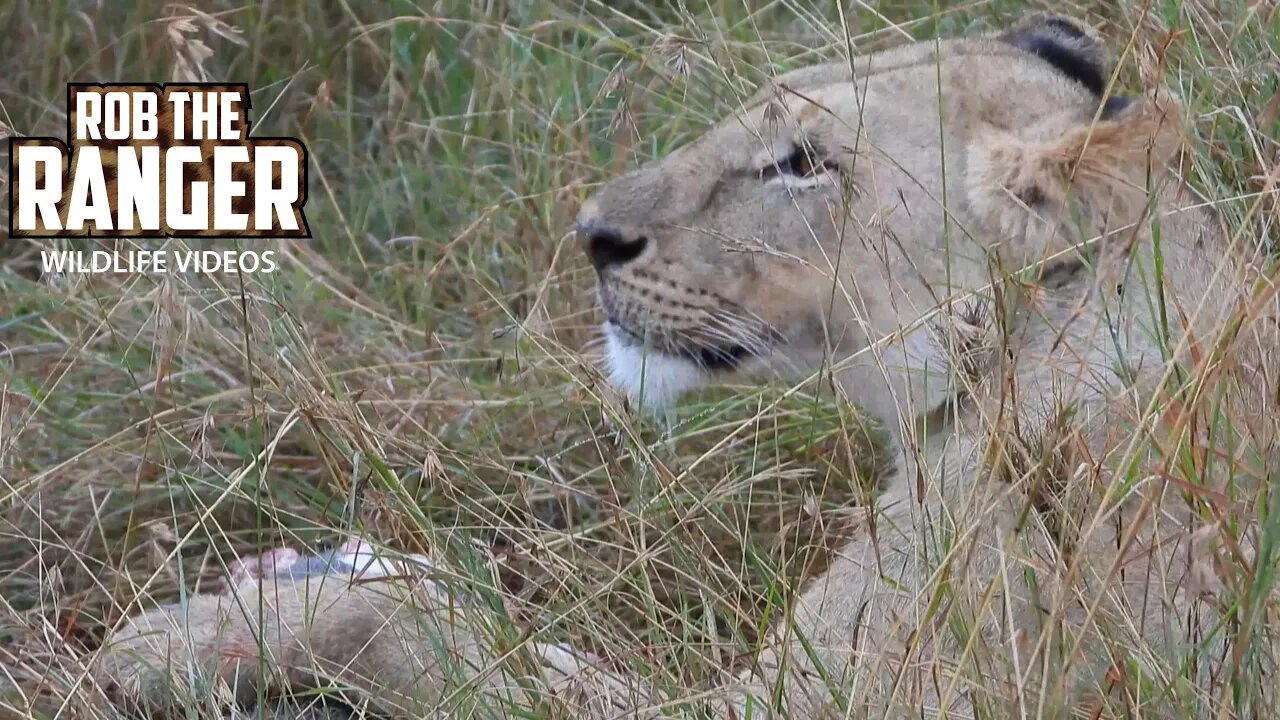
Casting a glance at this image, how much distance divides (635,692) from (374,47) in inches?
103

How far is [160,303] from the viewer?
198cm

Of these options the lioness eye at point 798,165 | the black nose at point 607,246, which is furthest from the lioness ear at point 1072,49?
the black nose at point 607,246

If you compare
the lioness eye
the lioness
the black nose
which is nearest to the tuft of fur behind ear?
the lioness

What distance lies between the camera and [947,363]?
2123mm

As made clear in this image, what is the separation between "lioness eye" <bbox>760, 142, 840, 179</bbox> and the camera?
7.88 feet

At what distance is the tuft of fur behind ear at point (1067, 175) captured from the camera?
193cm

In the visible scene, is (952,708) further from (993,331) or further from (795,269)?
(795,269)

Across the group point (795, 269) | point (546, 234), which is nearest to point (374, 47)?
point (546, 234)

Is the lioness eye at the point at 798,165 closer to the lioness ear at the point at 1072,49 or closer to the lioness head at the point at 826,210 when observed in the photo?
the lioness head at the point at 826,210

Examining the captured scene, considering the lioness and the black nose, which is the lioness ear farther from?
the black nose

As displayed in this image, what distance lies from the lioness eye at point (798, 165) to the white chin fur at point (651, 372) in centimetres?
31

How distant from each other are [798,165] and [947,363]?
0.47 m

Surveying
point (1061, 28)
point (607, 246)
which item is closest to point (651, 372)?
point (607, 246)

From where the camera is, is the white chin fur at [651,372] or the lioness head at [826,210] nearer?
the lioness head at [826,210]
